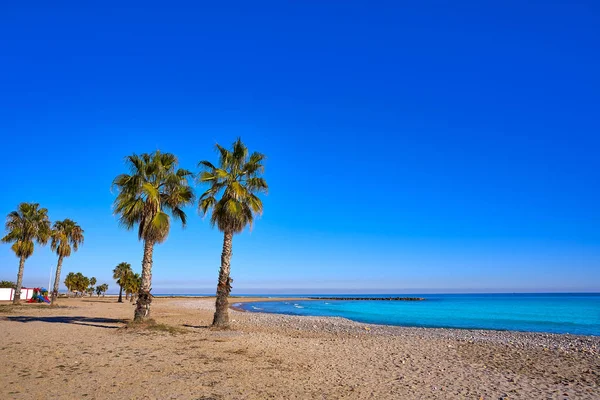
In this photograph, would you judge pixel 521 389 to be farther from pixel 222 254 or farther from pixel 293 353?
pixel 222 254

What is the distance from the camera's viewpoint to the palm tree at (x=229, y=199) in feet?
75.4

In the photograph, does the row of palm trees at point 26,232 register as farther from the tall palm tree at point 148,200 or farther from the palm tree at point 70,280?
the palm tree at point 70,280

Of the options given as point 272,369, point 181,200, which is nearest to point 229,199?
point 181,200

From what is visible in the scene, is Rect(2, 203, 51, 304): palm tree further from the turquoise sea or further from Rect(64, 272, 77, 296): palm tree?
Rect(64, 272, 77, 296): palm tree

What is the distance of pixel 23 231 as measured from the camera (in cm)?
4416

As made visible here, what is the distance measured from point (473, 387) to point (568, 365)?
7.08m

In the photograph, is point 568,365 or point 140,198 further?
point 140,198

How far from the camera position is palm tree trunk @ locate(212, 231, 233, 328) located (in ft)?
75.2

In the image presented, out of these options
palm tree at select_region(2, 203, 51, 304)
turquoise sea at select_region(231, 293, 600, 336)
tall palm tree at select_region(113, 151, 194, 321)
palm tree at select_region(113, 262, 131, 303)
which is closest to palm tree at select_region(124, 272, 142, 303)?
palm tree at select_region(113, 262, 131, 303)

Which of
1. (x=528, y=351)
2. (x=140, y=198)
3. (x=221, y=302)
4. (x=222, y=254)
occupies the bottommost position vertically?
(x=528, y=351)

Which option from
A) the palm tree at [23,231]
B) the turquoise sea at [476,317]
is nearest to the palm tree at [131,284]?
the turquoise sea at [476,317]

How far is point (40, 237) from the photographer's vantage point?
149 feet

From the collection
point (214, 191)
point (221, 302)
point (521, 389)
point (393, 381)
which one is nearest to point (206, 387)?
point (393, 381)

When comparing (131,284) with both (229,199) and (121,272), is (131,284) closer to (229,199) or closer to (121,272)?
(121,272)
